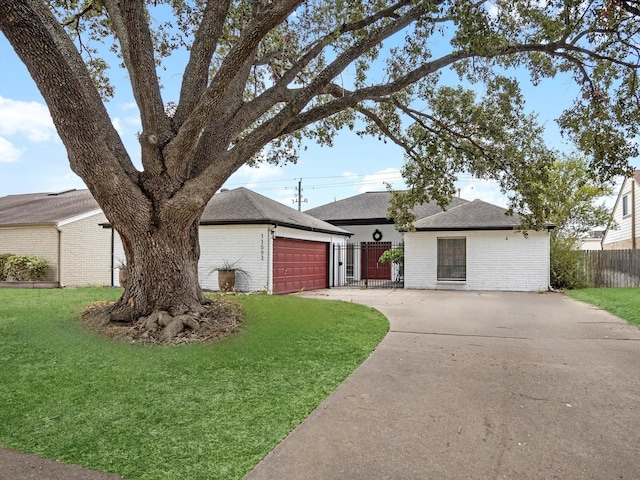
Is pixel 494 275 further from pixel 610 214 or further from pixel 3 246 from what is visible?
pixel 3 246

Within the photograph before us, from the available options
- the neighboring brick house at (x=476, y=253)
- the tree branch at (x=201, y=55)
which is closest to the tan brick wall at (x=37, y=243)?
the tree branch at (x=201, y=55)

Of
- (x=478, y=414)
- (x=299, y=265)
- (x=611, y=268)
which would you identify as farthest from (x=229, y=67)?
(x=611, y=268)

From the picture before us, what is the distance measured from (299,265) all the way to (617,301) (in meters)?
10.3

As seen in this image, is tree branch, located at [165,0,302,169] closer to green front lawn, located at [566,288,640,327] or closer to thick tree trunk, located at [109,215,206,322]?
thick tree trunk, located at [109,215,206,322]

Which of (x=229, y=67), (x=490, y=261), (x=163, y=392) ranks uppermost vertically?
(x=229, y=67)

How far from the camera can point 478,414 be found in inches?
157

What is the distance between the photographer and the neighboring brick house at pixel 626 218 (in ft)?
70.5

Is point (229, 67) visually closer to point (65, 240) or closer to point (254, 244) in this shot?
point (254, 244)

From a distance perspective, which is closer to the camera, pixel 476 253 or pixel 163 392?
pixel 163 392

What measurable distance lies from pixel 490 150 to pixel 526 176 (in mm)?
1191

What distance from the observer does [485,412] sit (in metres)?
4.03

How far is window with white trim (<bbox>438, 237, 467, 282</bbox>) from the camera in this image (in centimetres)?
1805

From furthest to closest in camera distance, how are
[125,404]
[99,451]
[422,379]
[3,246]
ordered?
[3,246] → [422,379] → [125,404] → [99,451]

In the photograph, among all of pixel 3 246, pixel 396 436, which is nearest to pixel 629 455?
pixel 396 436
